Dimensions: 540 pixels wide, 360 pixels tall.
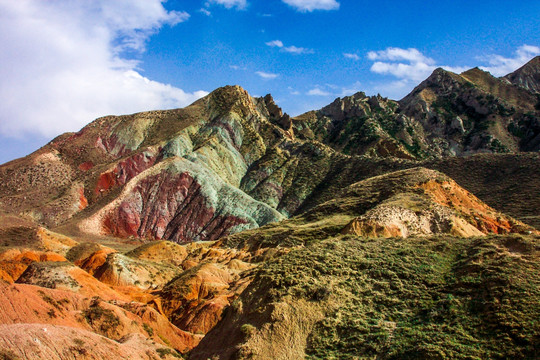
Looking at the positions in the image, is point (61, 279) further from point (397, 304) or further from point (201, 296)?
point (397, 304)

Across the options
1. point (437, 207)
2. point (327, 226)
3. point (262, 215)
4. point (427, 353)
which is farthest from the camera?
point (262, 215)

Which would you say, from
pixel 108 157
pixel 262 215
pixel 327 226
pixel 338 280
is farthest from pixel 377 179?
pixel 108 157

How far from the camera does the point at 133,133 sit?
12012 cm

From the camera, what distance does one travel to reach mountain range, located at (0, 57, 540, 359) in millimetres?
16703

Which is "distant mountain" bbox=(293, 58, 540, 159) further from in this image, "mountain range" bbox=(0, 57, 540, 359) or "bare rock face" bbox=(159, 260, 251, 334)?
"bare rock face" bbox=(159, 260, 251, 334)

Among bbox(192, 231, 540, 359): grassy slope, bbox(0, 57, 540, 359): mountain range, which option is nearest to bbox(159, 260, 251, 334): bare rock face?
bbox(0, 57, 540, 359): mountain range

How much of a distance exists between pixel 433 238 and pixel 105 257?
3516cm

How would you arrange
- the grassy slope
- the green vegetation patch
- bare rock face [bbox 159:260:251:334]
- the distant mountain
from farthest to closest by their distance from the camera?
the distant mountain, bare rock face [bbox 159:260:251:334], the grassy slope, the green vegetation patch

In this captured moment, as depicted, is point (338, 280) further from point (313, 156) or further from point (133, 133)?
point (133, 133)

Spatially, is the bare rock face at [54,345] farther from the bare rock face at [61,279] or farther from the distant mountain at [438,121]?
the distant mountain at [438,121]

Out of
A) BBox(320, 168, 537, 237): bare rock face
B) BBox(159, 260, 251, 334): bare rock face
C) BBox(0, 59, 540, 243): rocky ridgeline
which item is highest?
BBox(0, 59, 540, 243): rocky ridgeline

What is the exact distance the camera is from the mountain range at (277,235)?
1670 centimetres

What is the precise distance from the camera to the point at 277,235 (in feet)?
180

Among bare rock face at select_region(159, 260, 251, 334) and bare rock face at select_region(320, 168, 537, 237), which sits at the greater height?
bare rock face at select_region(320, 168, 537, 237)
